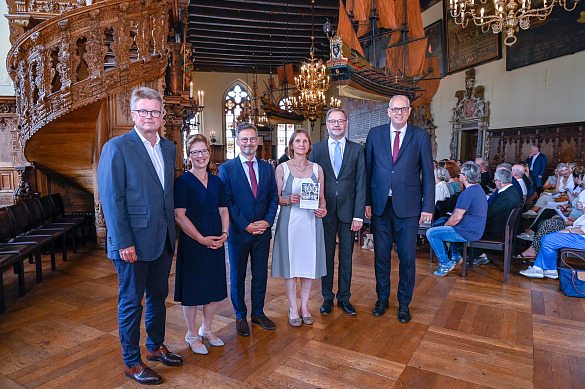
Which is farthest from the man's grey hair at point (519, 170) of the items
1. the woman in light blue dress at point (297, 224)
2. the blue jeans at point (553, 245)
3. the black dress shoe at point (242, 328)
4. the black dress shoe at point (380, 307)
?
the black dress shoe at point (242, 328)

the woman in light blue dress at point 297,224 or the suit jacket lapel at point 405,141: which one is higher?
the suit jacket lapel at point 405,141

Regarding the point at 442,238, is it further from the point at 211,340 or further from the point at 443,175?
the point at 211,340

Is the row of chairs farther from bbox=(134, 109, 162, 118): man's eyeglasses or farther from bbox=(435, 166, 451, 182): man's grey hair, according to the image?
bbox=(435, 166, 451, 182): man's grey hair

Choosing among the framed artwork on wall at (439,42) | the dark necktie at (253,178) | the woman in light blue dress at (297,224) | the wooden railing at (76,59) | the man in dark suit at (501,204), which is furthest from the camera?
the framed artwork on wall at (439,42)

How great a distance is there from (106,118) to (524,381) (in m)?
5.25

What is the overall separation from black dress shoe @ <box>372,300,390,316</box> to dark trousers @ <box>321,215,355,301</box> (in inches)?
10.0

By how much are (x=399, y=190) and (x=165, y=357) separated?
2086 millimetres

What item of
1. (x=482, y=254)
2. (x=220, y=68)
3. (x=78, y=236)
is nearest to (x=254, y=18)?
(x=220, y=68)

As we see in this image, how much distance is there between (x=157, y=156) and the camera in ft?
7.02

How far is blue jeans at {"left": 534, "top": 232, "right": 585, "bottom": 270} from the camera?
11.7ft

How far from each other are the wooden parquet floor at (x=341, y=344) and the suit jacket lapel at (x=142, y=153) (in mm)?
1234

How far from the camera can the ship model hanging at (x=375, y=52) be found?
7.07m

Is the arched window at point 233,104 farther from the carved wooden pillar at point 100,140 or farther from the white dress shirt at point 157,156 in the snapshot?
the white dress shirt at point 157,156

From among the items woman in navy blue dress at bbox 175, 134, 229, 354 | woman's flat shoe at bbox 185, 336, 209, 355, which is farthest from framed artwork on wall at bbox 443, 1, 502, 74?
woman's flat shoe at bbox 185, 336, 209, 355
